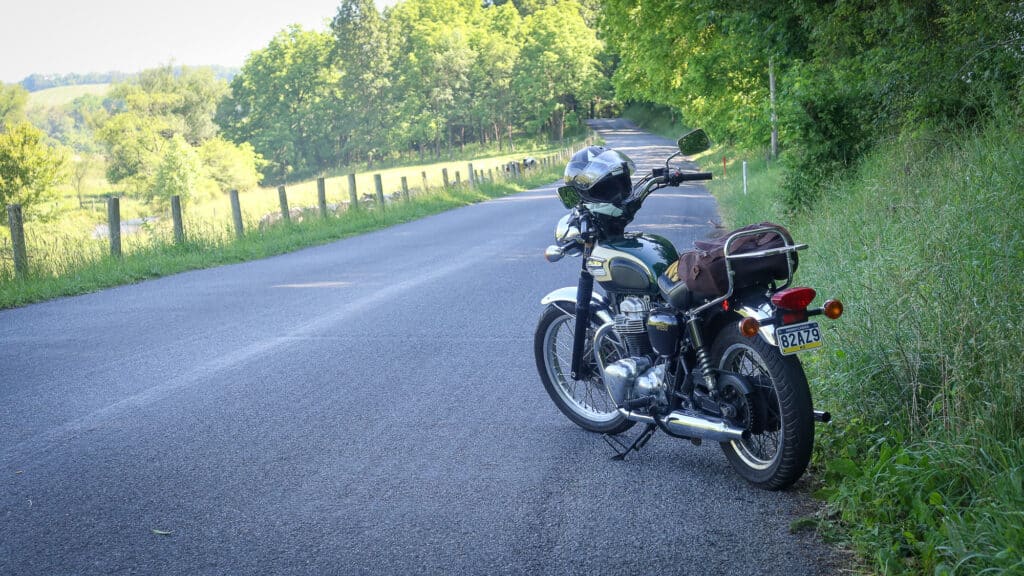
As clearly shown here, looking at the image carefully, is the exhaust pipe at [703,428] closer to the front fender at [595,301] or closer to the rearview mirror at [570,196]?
the front fender at [595,301]

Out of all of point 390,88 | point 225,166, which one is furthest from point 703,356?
point 390,88

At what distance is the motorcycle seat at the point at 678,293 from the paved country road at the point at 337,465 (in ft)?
2.90

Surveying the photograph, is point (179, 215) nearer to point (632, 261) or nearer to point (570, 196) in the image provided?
point (570, 196)

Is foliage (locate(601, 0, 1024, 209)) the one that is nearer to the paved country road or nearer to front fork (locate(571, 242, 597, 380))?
the paved country road

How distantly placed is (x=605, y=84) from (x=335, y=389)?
102021mm

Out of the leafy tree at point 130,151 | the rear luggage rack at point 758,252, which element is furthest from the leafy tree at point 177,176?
the rear luggage rack at point 758,252

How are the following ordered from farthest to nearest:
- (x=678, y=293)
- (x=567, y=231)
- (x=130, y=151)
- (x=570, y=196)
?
(x=130, y=151) → (x=567, y=231) → (x=570, y=196) → (x=678, y=293)

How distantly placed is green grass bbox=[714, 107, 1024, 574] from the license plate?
1.98 ft

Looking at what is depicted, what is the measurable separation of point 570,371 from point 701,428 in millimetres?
1244

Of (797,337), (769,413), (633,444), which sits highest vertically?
(797,337)

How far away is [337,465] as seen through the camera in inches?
183

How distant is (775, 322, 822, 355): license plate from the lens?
3.64m

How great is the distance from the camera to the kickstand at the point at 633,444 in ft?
15.3

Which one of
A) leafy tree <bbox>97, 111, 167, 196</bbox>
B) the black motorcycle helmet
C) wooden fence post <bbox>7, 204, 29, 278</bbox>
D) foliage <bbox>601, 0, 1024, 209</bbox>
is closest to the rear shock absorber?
the black motorcycle helmet
